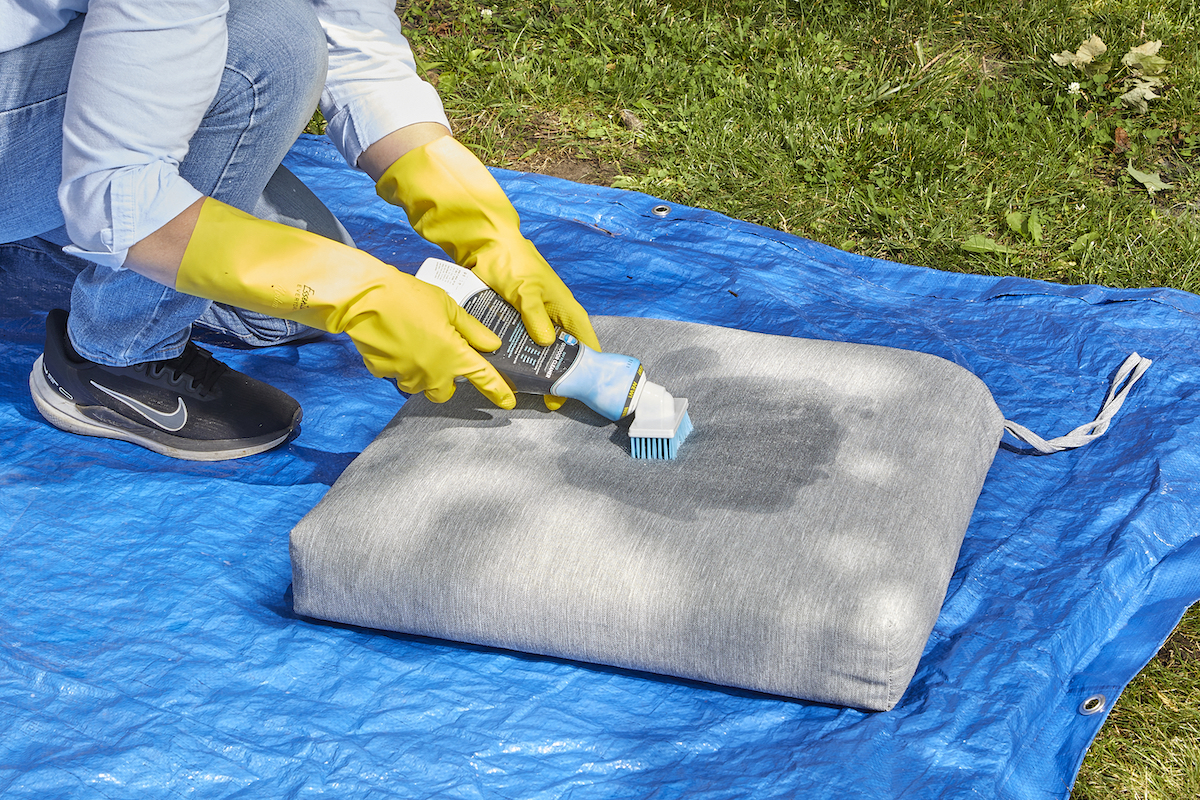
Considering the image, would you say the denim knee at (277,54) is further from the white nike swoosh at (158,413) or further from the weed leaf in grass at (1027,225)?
the weed leaf in grass at (1027,225)

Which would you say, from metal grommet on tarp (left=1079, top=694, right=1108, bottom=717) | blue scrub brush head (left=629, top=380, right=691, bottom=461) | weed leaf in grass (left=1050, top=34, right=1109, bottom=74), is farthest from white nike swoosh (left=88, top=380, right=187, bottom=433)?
weed leaf in grass (left=1050, top=34, right=1109, bottom=74)

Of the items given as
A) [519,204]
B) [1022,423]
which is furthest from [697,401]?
[519,204]

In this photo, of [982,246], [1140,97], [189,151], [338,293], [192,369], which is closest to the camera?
[338,293]

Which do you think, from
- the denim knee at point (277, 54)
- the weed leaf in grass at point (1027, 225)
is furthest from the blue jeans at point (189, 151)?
the weed leaf in grass at point (1027, 225)

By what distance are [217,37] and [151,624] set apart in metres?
0.78

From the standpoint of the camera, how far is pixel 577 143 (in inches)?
103

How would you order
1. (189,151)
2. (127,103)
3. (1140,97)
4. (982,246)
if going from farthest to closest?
1. (1140,97)
2. (982,246)
3. (189,151)
4. (127,103)

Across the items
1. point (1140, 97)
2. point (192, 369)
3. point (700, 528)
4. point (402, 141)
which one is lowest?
point (192, 369)

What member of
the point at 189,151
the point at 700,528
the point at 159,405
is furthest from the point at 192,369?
the point at 700,528

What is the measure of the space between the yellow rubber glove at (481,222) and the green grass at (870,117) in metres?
0.94

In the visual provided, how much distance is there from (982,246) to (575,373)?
1191 mm

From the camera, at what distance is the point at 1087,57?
257 centimetres

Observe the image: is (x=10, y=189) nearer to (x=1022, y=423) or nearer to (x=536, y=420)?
(x=536, y=420)

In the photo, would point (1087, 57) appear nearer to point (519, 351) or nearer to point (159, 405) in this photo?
point (519, 351)
